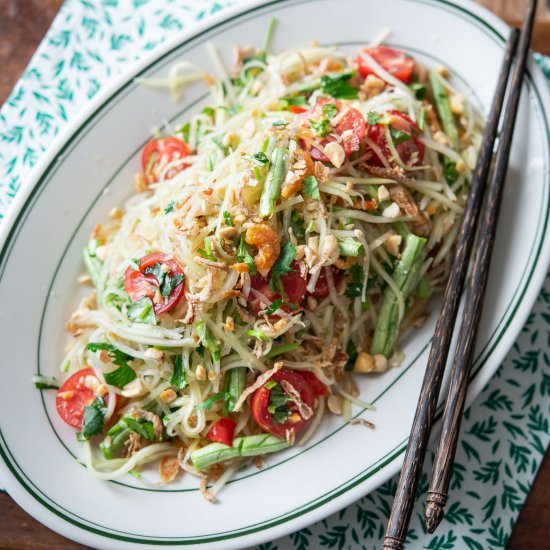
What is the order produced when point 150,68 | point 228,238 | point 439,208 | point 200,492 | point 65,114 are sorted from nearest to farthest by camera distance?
1. point 228,238
2. point 200,492
3. point 439,208
4. point 150,68
5. point 65,114

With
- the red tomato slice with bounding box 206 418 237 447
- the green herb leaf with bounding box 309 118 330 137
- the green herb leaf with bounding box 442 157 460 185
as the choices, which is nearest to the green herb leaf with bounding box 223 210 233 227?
the green herb leaf with bounding box 309 118 330 137

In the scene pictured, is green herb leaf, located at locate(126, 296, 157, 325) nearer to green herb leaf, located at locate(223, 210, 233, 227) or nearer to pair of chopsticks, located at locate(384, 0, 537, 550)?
green herb leaf, located at locate(223, 210, 233, 227)

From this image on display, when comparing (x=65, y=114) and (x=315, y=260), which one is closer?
(x=315, y=260)

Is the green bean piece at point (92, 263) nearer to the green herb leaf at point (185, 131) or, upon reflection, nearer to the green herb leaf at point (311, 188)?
the green herb leaf at point (185, 131)

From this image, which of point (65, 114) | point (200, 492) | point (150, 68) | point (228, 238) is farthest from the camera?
point (65, 114)

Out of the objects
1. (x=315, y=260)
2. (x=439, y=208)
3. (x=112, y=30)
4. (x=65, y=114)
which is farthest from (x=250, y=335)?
(x=112, y=30)

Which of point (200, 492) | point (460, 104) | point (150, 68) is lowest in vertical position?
point (200, 492)

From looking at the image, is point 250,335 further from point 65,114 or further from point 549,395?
point 65,114
